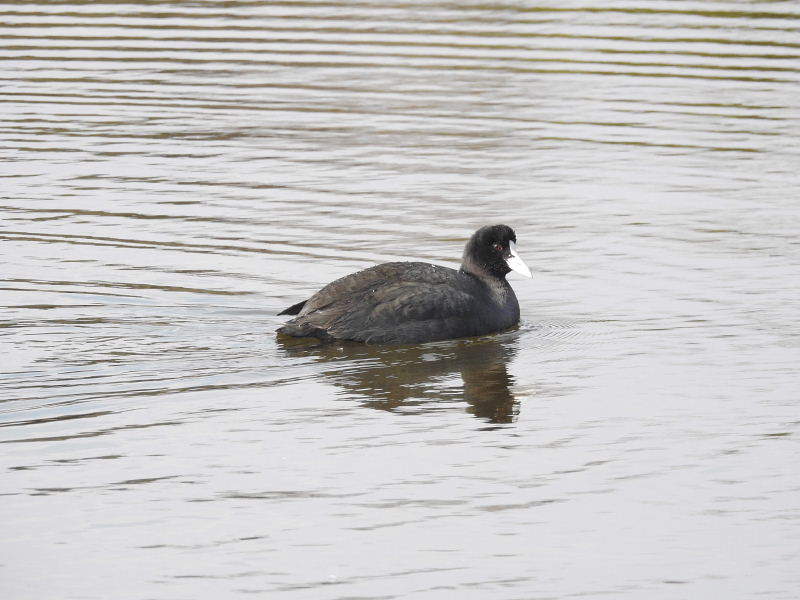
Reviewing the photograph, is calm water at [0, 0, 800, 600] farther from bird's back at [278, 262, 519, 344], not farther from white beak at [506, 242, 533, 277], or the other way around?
white beak at [506, 242, 533, 277]

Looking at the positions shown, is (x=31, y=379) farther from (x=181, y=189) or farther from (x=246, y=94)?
(x=246, y=94)

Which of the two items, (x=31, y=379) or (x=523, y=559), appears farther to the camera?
(x=31, y=379)

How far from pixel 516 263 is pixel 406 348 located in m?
1.26

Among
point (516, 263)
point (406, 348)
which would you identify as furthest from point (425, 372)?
point (516, 263)

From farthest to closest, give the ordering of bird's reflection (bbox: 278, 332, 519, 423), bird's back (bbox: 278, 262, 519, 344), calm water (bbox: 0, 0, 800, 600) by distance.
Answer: bird's back (bbox: 278, 262, 519, 344)
bird's reflection (bbox: 278, 332, 519, 423)
calm water (bbox: 0, 0, 800, 600)

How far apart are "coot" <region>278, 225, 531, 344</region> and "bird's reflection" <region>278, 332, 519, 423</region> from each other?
10 centimetres

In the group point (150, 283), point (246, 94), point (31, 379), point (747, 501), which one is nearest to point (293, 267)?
point (150, 283)

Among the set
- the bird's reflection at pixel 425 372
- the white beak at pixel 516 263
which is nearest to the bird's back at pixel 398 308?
the bird's reflection at pixel 425 372

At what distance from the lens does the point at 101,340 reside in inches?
437

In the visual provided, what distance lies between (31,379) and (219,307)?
2162mm

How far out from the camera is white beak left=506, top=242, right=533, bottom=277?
39.3ft

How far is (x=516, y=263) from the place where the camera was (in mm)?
12055

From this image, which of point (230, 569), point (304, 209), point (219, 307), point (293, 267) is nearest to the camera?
point (230, 569)

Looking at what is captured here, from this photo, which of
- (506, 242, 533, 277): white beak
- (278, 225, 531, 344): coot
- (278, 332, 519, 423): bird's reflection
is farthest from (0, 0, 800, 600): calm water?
(506, 242, 533, 277): white beak
